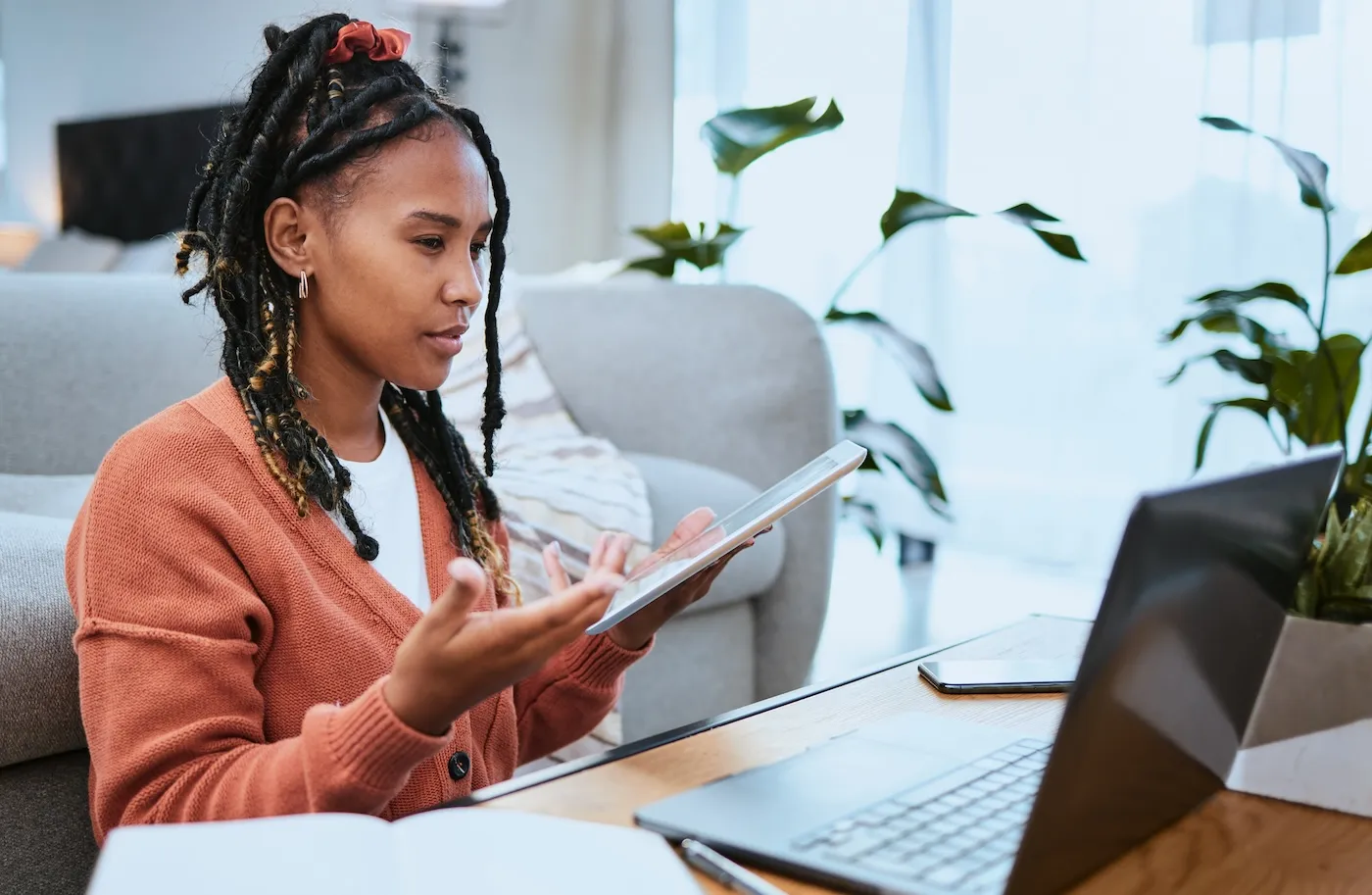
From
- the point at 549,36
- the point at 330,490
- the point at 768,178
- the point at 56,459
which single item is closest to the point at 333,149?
the point at 330,490

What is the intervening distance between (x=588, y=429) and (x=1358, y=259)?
3.65 ft

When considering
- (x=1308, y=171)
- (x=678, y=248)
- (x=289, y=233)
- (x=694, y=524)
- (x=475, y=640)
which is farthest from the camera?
(x=678, y=248)

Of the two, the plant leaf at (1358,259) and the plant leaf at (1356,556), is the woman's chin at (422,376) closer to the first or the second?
the plant leaf at (1356,556)

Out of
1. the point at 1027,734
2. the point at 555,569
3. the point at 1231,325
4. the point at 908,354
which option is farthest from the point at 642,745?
the point at 908,354

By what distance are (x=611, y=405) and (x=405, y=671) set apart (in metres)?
1.45

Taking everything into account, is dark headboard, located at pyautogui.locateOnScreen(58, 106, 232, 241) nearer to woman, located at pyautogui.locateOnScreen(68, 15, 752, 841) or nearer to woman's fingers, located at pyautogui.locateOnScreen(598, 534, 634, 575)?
woman, located at pyautogui.locateOnScreen(68, 15, 752, 841)

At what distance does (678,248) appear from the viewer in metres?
2.61

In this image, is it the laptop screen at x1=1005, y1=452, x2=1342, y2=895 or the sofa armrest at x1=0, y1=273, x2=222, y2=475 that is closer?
the laptop screen at x1=1005, y1=452, x2=1342, y2=895

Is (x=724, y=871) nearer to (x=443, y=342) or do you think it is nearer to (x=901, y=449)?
(x=443, y=342)

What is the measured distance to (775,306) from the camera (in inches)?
79.5

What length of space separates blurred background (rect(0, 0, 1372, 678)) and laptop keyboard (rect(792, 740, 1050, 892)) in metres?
1.68

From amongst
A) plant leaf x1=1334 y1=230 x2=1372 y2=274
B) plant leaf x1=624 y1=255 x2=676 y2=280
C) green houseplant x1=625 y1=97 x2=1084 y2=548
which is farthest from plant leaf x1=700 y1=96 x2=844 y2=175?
plant leaf x1=1334 y1=230 x2=1372 y2=274

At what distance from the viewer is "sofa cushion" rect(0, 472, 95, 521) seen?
1.21m

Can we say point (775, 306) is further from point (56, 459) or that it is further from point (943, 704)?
point (943, 704)
